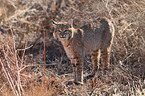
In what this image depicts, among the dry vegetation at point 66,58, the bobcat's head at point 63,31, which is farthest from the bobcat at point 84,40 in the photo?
the dry vegetation at point 66,58

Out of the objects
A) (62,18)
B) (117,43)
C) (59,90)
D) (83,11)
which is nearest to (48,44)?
(62,18)

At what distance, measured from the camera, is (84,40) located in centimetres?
495

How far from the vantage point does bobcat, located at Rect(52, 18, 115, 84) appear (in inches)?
176

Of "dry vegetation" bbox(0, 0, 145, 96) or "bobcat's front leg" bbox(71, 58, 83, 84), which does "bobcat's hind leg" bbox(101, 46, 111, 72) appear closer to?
"dry vegetation" bbox(0, 0, 145, 96)

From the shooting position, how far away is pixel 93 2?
573 cm

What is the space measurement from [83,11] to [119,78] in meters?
2.67

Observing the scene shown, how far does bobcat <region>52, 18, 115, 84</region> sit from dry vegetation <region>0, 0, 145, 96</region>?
0.29 m

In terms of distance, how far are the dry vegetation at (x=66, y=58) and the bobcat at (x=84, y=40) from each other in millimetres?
291

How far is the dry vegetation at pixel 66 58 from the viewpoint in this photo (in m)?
3.10

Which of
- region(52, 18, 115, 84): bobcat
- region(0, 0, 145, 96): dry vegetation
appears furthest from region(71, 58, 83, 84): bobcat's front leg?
region(0, 0, 145, 96): dry vegetation

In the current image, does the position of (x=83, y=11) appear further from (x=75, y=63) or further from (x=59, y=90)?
(x=59, y=90)

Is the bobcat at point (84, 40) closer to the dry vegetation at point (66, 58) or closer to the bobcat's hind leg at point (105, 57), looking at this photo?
the bobcat's hind leg at point (105, 57)

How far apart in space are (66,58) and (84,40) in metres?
2.02

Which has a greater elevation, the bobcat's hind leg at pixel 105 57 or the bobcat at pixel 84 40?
the bobcat at pixel 84 40
